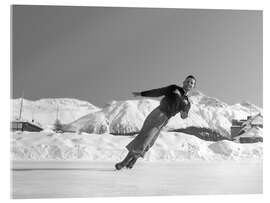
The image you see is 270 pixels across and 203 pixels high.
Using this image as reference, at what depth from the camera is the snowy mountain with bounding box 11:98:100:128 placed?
675 centimetres

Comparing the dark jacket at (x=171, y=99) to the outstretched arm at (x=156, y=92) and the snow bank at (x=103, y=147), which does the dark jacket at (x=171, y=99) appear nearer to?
the outstretched arm at (x=156, y=92)

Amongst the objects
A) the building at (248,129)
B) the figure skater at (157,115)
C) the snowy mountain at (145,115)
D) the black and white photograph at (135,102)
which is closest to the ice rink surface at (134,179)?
the black and white photograph at (135,102)

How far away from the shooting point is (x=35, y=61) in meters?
6.89

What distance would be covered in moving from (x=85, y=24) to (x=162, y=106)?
129 centimetres

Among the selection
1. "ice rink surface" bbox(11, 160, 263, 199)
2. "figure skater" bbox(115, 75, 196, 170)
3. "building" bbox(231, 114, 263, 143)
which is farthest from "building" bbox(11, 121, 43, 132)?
"building" bbox(231, 114, 263, 143)

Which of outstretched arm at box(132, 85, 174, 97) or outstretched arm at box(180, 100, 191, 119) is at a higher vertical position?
outstretched arm at box(132, 85, 174, 97)

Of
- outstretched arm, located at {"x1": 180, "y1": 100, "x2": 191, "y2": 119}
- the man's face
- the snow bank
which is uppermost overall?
the man's face

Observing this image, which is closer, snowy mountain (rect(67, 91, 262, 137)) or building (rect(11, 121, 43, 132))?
building (rect(11, 121, 43, 132))

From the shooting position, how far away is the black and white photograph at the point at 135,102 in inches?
268

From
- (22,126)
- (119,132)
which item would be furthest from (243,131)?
(22,126)

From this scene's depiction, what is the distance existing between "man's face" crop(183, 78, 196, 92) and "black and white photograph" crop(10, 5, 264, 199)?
1 centimetres

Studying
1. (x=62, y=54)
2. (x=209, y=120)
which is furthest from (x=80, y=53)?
(x=209, y=120)

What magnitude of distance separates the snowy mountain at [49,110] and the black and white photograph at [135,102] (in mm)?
11

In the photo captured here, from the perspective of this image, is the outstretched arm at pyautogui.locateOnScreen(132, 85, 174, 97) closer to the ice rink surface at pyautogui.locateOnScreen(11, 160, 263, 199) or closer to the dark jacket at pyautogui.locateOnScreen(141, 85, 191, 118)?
the dark jacket at pyautogui.locateOnScreen(141, 85, 191, 118)
